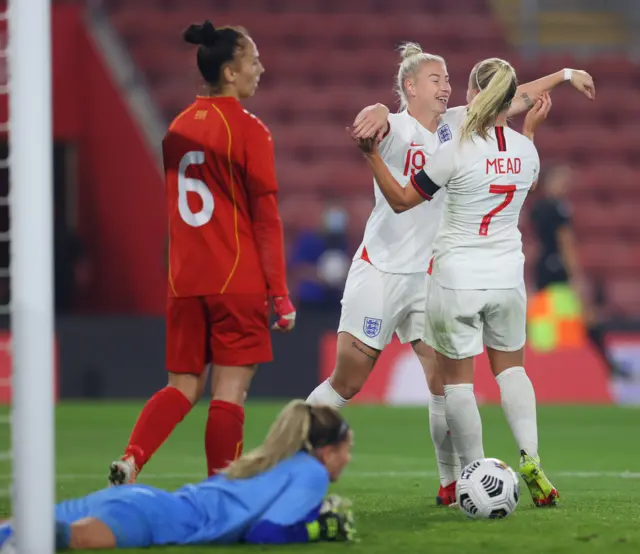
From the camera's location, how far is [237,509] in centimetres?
423

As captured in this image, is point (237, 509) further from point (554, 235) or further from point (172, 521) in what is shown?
point (554, 235)

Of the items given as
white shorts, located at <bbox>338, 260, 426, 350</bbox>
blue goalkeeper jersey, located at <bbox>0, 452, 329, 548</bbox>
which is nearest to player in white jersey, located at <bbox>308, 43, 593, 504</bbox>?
white shorts, located at <bbox>338, 260, 426, 350</bbox>

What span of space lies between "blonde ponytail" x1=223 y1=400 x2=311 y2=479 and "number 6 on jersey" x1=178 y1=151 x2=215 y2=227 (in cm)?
Result: 110

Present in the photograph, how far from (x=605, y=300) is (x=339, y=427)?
10.4 metres

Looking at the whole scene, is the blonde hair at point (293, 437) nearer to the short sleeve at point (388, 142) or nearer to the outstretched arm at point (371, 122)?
the outstretched arm at point (371, 122)

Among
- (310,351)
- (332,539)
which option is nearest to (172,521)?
(332,539)

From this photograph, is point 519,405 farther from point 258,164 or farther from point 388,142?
point 258,164

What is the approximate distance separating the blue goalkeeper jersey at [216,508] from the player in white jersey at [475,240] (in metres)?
1.19

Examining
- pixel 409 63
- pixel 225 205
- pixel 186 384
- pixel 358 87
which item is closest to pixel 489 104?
pixel 409 63

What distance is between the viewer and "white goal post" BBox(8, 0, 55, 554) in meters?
3.54

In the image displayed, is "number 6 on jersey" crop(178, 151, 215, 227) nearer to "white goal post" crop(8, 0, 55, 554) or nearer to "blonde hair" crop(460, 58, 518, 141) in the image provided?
"blonde hair" crop(460, 58, 518, 141)

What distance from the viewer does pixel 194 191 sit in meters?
5.13

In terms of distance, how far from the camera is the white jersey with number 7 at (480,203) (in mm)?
5191

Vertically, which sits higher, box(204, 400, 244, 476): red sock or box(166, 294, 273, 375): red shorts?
box(166, 294, 273, 375): red shorts
